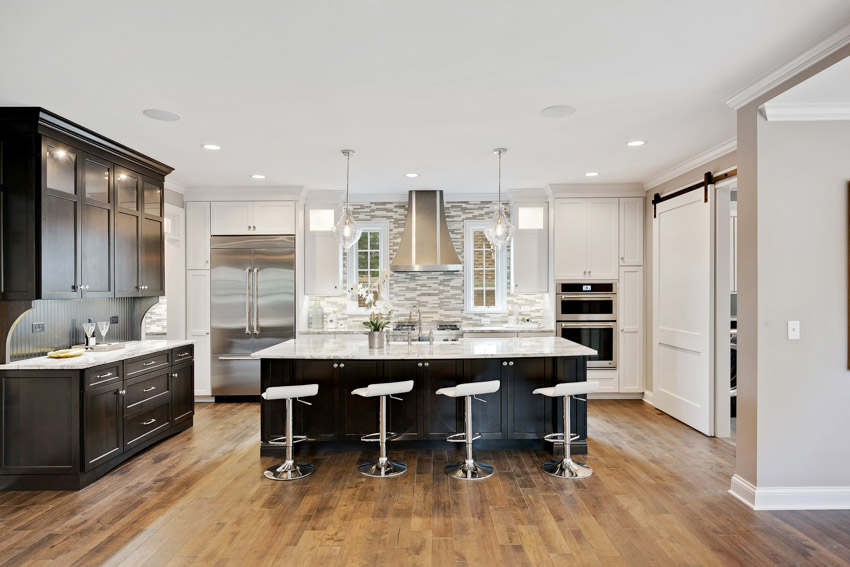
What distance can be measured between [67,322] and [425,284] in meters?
4.00

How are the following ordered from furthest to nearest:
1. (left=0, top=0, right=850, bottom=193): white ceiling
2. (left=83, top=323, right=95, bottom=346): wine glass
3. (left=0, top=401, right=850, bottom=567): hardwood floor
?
(left=83, top=323, right=95, bottom=346): wine glass, (left=0, top=401, right=850, bottom=567): hardwood floor, (left=0, top=0, right=850, bottom=193): white ceiling

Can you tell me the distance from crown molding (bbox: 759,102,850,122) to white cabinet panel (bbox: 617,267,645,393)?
10.1ft

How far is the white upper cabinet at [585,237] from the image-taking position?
19.4 feet

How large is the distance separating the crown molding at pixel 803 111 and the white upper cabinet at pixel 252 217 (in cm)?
494

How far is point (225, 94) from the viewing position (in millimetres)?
3033

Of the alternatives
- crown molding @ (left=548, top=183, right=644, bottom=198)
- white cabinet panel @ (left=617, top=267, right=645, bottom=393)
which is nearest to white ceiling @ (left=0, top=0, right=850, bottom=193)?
crown molding @ (left=548, top=183, right=644, bottom=198)

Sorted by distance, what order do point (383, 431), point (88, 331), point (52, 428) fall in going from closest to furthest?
point (52, 428) < point (383, 431) < point (88, 331)

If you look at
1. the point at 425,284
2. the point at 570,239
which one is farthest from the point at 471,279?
the point at 570,239

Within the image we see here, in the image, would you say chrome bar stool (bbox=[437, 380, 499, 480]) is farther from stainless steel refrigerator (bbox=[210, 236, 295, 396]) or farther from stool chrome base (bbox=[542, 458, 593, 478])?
stainless steel refrigerator (bbox=[210, 236, 295, 396])

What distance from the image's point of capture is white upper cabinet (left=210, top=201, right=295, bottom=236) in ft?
19.7

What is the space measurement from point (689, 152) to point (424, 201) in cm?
307

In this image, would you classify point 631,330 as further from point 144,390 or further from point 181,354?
point 144,390

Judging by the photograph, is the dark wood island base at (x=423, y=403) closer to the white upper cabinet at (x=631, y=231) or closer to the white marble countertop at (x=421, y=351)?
the white marble countertop at (x=421, y=351)

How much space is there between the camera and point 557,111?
3.34 m
